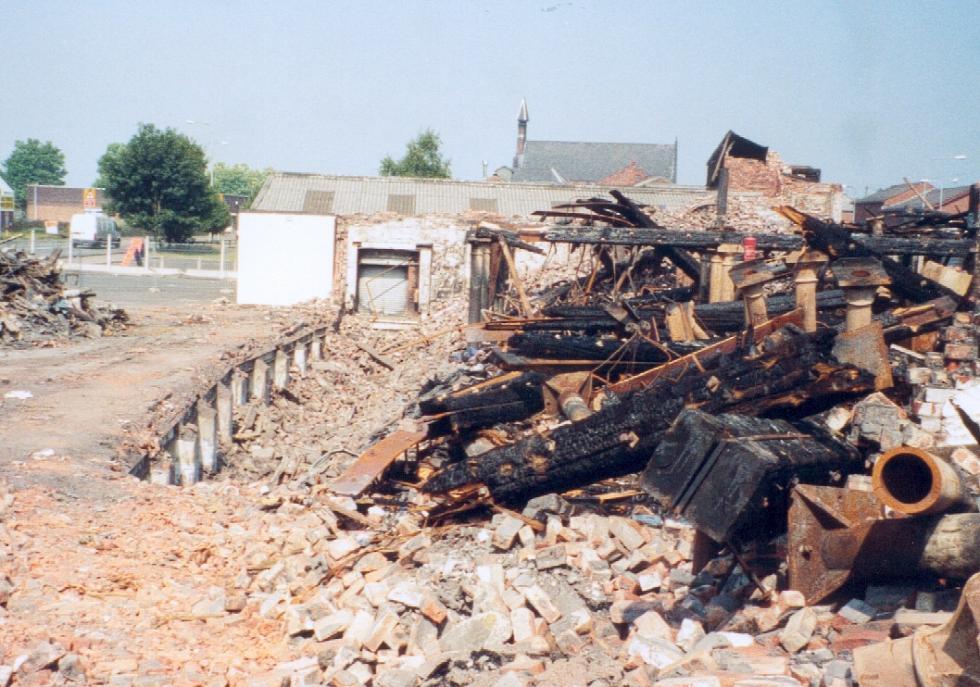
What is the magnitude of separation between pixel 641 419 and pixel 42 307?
15.7 metres

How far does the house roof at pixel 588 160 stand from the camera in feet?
177

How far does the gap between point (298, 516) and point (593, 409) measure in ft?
9.89

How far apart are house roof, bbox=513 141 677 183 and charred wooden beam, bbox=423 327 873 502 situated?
46.4 m

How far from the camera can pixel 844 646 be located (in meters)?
4.51

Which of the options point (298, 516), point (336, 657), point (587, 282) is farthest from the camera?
point (587, 282)

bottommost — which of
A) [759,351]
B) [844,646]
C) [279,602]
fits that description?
[279,602]

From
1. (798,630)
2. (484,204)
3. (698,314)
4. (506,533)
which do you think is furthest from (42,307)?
(798,630)

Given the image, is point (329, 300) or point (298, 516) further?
point (329, 300)

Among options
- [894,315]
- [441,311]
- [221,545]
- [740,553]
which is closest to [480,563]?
[740,553]

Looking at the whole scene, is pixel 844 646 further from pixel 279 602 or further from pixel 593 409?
pixel 593 409

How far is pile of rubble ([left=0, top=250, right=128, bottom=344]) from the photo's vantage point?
59.5ft

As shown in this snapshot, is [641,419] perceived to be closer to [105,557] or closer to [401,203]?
[105,557]

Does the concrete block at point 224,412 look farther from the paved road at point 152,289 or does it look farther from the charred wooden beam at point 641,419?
the paved road at point 152,289

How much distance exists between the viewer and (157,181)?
166ft
